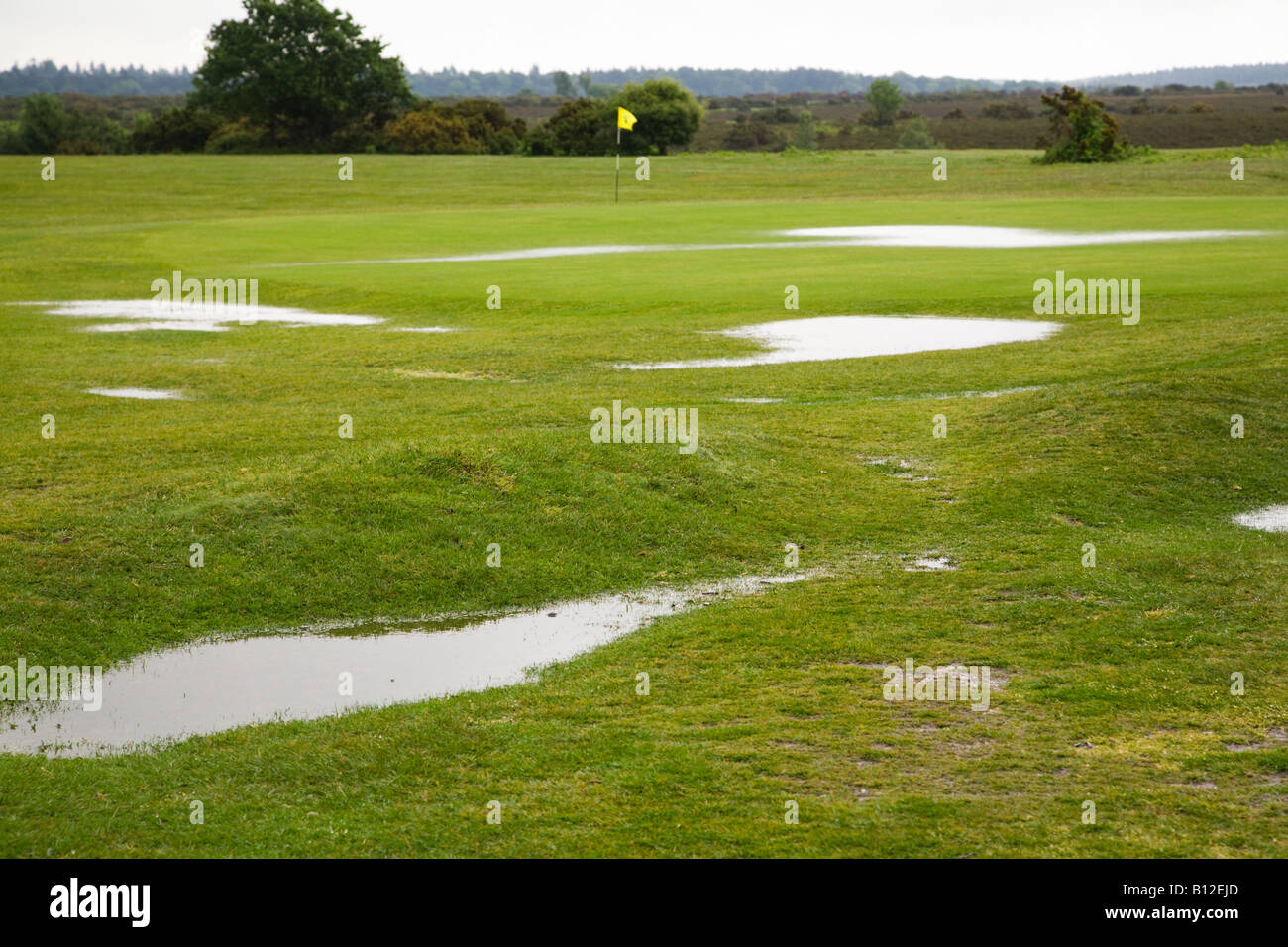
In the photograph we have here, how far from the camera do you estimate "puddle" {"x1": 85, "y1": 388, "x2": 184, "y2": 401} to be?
821 inches

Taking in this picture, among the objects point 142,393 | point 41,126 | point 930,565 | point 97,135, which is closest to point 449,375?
point 142,393

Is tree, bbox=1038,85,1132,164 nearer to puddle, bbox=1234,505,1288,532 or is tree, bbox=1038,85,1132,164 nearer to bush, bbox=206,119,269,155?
bush, bbox=206,119,269,155

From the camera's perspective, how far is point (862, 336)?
25891 mm

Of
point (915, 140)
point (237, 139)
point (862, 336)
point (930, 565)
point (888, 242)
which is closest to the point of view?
point (930, 565)

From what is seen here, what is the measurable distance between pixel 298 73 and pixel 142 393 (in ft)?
309

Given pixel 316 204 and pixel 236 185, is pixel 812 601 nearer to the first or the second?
pixel 316 204

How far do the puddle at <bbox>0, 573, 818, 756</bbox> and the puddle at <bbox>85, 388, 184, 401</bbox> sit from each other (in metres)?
11.0

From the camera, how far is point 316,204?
220 ft

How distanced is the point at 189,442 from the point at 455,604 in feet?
22.4

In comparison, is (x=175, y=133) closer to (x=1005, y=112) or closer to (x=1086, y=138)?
(x=1086, y=138)

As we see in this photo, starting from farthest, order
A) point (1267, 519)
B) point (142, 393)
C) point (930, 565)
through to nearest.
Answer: point (142, 393) < point (1267, 519) < point (930, 565)

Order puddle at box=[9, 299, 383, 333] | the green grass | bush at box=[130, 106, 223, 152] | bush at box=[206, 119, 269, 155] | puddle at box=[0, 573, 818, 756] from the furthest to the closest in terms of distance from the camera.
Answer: bush at box=[130, 106, 223, 152], bush at box=[206, 119, 269, 155], puddle at box=[9, 299, 383, 333], puddle at box=[0, 573, 818, 756], the green grass

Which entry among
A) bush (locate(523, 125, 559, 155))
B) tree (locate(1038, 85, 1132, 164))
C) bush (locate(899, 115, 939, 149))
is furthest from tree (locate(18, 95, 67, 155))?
tree (locate(1038, 85, 1132, 164))

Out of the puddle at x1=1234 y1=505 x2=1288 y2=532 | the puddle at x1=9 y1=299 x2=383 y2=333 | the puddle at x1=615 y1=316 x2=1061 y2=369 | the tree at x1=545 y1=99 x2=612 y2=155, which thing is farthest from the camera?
the tree at x1=545 y1=99 x2=612 y2=155
